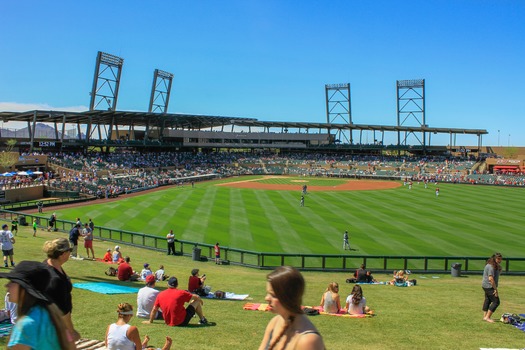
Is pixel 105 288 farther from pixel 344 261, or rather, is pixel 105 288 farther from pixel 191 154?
pixel 191 154

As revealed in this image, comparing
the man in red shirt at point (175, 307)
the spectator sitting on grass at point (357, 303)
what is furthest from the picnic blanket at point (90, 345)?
the spectator sitting on grass at point (357, 303)

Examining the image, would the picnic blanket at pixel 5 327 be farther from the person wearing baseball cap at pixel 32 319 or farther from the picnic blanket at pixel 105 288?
the person wearing baseball cap at pixel 32 319

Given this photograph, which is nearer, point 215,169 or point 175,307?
point 175,307

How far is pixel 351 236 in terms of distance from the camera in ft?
94.2

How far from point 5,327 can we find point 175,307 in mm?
3292

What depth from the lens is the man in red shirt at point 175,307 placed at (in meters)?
9.62

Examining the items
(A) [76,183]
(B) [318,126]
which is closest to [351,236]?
(A) [76,183]

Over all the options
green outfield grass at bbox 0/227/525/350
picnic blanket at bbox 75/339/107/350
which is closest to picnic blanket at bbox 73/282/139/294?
green outfield grass at bbox 0/227/525/350

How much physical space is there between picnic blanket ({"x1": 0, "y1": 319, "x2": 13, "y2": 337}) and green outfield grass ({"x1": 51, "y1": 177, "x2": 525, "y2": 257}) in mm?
17125

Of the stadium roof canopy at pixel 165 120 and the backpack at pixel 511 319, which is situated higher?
the stadium roof canopy at pixel 165 120

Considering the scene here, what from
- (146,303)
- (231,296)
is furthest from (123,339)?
(231,296)

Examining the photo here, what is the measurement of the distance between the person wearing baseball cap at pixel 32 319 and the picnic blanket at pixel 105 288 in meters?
9.47

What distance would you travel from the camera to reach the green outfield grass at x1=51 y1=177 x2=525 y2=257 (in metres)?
26.4

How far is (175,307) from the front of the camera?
9.61 m
